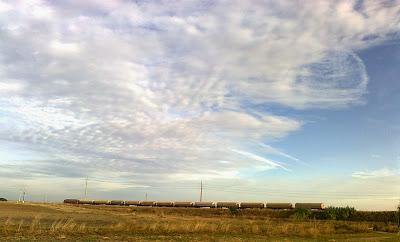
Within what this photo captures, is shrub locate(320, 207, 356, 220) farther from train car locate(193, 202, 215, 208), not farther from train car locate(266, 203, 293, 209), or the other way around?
train car locate(193, 202, 215, 208)

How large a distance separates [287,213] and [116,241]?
218ft

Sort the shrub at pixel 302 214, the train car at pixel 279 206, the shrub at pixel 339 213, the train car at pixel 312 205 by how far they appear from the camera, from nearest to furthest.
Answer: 1. the shrub at pixel 339 213
2. the shrub at pixel 302 214
3. the train car at pixel 312 205
4. the train car at pixel 279 206

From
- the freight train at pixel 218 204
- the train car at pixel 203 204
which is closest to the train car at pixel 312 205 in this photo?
the freight train at pixel 218 204

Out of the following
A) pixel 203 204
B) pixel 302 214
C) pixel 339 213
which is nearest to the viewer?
pixel 339 213

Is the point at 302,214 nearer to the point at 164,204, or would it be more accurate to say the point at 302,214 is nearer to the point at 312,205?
the point at 312,205

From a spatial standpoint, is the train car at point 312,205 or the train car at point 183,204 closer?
the train car at point 312,205

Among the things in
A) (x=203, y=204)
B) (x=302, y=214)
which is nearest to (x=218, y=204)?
(x=203, y=204)

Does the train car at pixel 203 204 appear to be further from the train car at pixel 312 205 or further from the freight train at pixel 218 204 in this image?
the train car at pixel 312 205

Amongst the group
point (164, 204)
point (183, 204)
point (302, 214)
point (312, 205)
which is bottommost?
point (302, 214)

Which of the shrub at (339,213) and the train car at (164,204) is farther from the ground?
the train car at (164,204)

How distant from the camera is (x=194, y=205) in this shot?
130 metres

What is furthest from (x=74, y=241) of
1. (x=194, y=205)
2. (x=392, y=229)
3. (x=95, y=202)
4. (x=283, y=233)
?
(x=95, y=202)

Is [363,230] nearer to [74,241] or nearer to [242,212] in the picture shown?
[74,241]

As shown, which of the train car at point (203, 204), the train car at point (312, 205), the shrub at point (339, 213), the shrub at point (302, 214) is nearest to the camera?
the shrub at point (339, 213)
